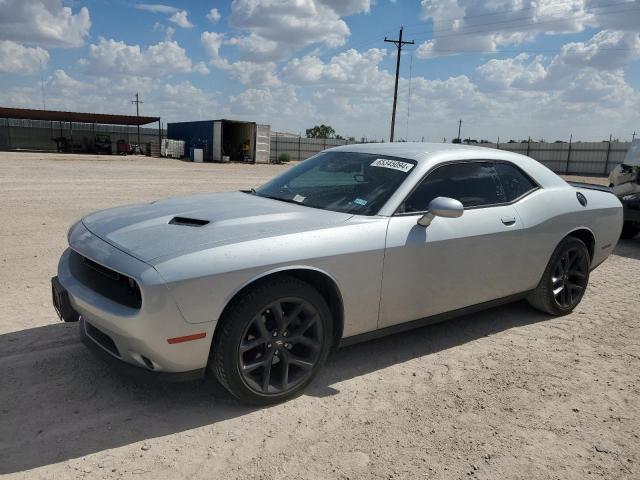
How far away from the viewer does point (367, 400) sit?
10.4 feet

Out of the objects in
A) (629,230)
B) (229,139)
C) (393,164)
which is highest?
(229,139)

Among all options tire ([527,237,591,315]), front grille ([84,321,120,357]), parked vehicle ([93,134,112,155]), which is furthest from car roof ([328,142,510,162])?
parked vehicle ([93,134,112,155])

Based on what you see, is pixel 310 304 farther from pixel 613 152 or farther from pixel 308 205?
pixel 613 152

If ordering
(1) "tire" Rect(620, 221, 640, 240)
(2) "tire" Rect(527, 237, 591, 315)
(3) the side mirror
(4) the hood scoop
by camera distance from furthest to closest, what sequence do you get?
(1) "tire" Rect(620, 221, 640, 240) → (2) "tire" Rect(527, 237, 591, 315) → (3) the side mirror → (4) the hood scoop

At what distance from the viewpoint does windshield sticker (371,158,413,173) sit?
3705 millimetres

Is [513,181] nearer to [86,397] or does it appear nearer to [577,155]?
[86,397]

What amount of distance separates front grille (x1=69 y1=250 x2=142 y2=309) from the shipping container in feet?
112

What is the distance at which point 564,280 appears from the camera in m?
4.74

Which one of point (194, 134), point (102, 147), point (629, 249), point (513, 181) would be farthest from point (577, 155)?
point (513, 181)

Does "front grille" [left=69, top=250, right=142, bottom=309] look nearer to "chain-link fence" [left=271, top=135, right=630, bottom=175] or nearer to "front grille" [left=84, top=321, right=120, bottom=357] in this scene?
"front grille" [left=84, top=321, right=120, bottom=357]

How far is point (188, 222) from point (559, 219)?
317cm

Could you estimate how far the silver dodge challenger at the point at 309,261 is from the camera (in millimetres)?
2664

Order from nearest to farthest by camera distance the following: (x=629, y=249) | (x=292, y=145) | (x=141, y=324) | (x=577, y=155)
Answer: (x=141, y=324), (x=629, y=249), (x=577, y=155), (x=292, y=145)

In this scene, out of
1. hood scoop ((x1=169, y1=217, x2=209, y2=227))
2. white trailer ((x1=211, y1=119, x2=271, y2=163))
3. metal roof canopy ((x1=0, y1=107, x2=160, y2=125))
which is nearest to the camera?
hood scoop ((x1=169, y1=217, x2=209, y2=227))
